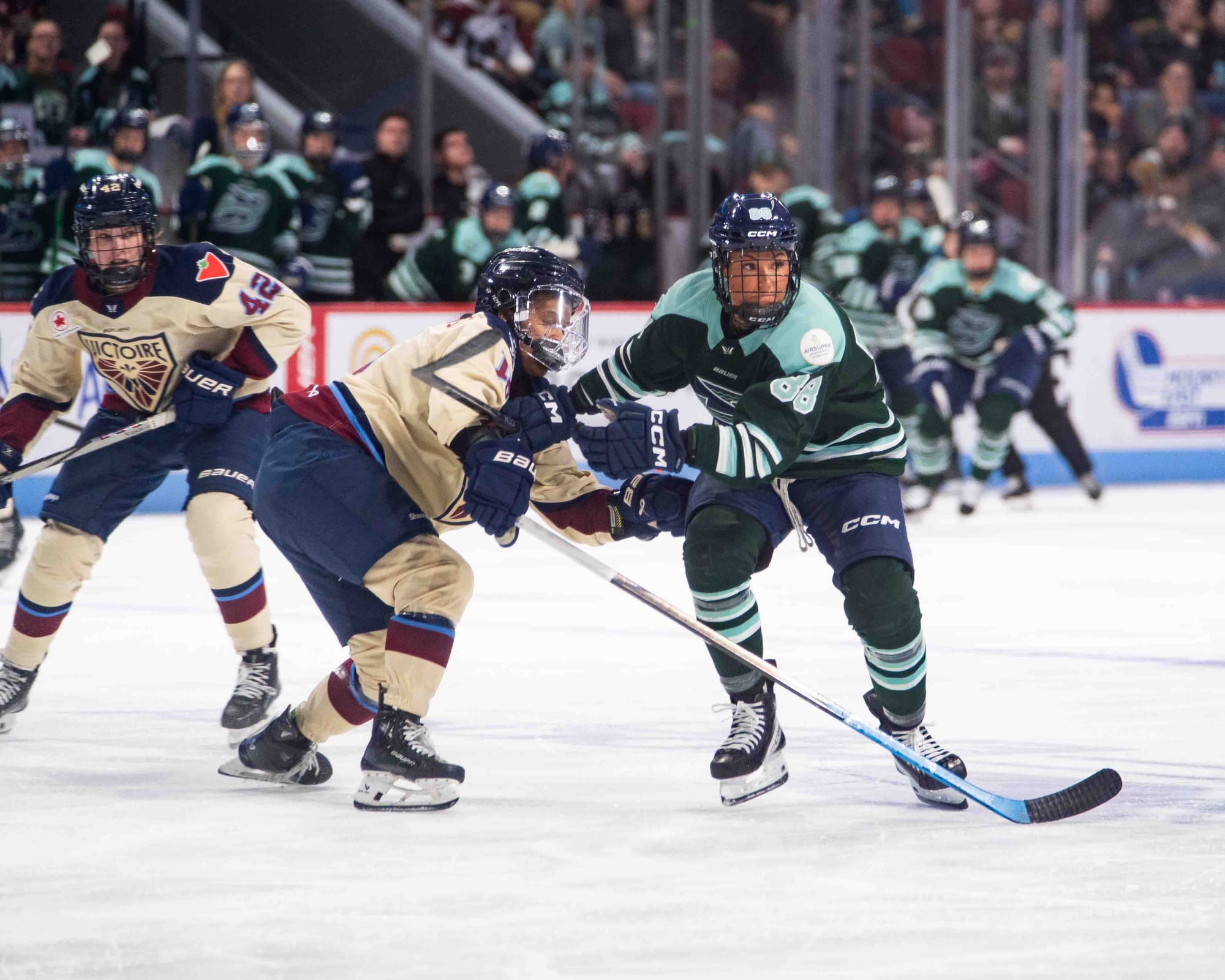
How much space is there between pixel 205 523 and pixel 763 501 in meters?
1.19

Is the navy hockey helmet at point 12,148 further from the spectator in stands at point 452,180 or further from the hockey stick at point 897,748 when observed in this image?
the hockey stick at point 897,748

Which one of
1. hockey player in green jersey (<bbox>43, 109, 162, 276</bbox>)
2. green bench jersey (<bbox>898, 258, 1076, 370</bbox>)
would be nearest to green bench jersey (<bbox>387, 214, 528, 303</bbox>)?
hockey player in green jersey (<bbox>43, 109, 162, 276</bbox>)

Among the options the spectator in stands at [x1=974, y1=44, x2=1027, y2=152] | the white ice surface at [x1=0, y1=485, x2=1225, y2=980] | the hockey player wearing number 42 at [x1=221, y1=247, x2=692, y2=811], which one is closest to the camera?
the white ice surface at [x1=0, y1=485, x2=1225, y2=980]

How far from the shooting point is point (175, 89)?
834cm

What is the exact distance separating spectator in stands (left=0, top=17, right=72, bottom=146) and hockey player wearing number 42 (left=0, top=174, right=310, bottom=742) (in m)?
4.55

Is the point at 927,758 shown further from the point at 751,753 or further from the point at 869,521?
the point at 869,521

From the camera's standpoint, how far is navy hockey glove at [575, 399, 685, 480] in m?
2.98

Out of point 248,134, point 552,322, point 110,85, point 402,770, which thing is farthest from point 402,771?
point 110,85

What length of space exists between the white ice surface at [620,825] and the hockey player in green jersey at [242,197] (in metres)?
2.50

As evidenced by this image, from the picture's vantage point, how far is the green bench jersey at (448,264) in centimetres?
805

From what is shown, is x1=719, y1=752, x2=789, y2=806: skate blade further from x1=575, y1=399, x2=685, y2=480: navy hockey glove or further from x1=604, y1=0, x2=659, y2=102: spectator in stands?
x1=604, y1=0, x2=659, y2=102: spectator in stands

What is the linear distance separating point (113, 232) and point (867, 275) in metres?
5.06

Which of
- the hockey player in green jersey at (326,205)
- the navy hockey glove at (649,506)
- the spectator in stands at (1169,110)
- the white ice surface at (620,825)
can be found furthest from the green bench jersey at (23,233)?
the spectator in stands at (1169,110)

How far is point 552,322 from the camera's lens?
3.07m
